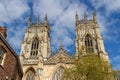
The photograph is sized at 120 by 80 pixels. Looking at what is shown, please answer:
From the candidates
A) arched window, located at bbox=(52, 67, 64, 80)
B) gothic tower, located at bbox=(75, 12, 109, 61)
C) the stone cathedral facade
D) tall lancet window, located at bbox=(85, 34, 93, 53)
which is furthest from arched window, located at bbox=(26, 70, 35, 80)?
tall lancet window, located at bbox=(85, 34, 93, 53)

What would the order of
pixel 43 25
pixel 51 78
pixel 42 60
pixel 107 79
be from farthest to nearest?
1. pixel 43 25
2. pixel 42 60
3. pixel 51 78
4. pixel 107 79

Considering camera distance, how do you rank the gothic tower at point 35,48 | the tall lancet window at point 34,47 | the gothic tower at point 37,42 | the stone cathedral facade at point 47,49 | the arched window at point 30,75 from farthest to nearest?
the tall lancet window at point 34,47 < the gothic tower at point 37,42 < the gothic tower at point 35,48 < the arched window at point 30,75 < the stone cathedral facade at point 47,49

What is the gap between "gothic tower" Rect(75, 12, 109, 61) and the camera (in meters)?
36.6

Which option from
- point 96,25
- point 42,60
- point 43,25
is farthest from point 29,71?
point 96,25

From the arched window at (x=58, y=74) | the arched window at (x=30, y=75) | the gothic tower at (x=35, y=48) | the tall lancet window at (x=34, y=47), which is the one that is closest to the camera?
the arched window at (x=58, y=74)

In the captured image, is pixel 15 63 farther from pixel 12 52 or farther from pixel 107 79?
pixel 107 79

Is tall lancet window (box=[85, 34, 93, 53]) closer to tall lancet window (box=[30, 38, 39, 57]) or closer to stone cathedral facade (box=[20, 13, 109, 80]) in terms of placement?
stone cathedral facade (box=[20, 13, 109, 80])

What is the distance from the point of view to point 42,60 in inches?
1336

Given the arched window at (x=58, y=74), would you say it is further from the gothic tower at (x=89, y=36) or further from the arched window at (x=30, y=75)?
the gothic tower at (x=89, y=36)

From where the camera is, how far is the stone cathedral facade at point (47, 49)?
32625 mm

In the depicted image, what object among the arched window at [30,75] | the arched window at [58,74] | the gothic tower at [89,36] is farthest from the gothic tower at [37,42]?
the gothic tower at [89,36]

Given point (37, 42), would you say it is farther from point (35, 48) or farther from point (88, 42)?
point (88, 42)

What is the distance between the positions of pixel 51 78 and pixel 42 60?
4.08 metres

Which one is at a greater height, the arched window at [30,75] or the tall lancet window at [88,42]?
the tall lancet window at [88,42]
